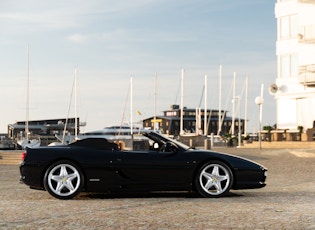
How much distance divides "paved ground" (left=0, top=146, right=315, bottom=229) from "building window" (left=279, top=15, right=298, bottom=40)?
1612 inches

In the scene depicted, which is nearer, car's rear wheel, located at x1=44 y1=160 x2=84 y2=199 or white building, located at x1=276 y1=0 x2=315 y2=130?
car's rear wheel, located at x1=44 y1=160 x2=84 y2=199

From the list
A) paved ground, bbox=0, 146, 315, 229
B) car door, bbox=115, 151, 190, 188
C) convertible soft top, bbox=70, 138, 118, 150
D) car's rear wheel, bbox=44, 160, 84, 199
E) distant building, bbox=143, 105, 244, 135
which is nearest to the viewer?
paved ground, bbox=0, 146, 315, 229

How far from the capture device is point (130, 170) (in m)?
10.8

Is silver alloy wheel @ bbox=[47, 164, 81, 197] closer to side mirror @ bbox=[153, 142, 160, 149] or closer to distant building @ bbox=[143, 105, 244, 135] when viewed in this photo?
side mirror @ bbox=[153, 142, 160, 149]

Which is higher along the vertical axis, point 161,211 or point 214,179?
point 214,179

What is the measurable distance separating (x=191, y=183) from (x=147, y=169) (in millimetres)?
754

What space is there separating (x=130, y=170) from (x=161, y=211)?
1963mm

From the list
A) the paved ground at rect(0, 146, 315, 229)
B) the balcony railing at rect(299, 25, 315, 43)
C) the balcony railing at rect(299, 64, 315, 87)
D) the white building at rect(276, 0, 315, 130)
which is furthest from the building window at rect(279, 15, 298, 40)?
the paved ground at rect(0, 146, 315, 229)

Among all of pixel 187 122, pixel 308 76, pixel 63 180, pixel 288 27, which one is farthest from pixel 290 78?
pixel 187 122

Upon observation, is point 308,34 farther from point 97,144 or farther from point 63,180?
point 63,180

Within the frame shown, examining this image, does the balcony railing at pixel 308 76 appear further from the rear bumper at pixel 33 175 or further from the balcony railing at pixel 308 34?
the rear bumper at pixel 33 175

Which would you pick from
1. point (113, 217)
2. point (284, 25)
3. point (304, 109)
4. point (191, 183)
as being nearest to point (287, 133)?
point (304, 109)

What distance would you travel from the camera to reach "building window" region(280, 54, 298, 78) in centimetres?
5147

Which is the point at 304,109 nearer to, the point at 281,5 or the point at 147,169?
the point at 281,5
